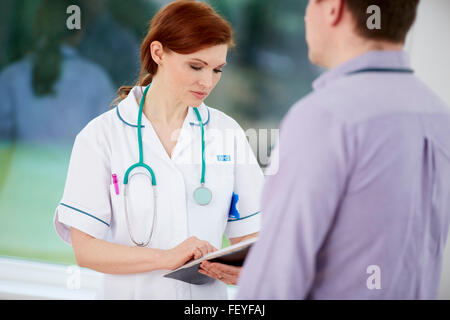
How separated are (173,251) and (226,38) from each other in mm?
630

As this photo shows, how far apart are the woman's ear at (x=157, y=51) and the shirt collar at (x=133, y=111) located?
11 centimetres

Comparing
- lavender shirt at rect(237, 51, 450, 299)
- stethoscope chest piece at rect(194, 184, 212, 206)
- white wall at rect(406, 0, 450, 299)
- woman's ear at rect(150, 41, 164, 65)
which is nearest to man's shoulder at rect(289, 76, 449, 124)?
lavender shirt at rect(237, 51, 450, 299)

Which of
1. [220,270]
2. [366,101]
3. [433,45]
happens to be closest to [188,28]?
[220,270]

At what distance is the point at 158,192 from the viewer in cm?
137

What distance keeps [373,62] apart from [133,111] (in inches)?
32.9

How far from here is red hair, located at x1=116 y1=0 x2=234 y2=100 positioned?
140cm

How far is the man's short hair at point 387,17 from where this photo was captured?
2.55ft

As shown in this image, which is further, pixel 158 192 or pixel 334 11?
pixel 158 192

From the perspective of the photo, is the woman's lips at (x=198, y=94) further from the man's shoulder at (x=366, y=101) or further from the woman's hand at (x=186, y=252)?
the man's shoulder at (x=366, y=101)

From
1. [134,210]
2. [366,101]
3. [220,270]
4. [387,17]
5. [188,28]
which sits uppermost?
[188,28]

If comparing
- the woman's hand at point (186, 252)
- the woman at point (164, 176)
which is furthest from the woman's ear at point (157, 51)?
the woman's hand at point (186, 252)

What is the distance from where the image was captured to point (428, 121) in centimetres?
76

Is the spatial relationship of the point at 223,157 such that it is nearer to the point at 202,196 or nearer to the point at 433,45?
the point at 202,196

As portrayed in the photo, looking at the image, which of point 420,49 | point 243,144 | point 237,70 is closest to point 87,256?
point 243,144
